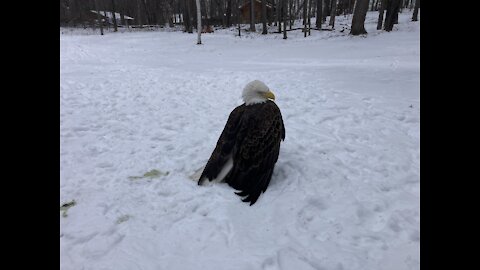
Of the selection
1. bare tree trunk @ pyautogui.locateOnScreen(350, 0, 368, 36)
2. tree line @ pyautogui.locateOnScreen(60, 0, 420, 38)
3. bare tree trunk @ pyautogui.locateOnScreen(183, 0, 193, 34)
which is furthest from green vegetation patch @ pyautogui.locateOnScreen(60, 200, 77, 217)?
bare tree trunk @ pyautogui.locateOnScreen(183, 0, 193, 34)

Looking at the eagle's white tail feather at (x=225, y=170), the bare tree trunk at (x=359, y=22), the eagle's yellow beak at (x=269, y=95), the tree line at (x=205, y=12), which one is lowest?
the eagle's white tail feather at (x=225, y=170)

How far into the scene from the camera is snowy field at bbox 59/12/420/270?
2.78 m

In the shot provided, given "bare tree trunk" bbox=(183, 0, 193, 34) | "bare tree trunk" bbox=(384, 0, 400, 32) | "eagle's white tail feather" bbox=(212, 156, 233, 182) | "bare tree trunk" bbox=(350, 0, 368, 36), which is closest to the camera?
"eagle's white tail feather" bbox=(212, 156, 233, 182)

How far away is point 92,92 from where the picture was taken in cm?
856

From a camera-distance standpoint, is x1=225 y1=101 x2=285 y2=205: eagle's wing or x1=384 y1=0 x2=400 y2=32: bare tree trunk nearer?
x1=225 y1=101 x2=285 y2=205: eagle's wing

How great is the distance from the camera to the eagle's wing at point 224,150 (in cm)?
386

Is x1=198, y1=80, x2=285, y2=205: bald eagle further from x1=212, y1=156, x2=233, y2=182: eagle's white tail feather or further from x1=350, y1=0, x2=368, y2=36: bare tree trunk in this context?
x1=350, y1=0, x2=368, y2=36: bare tree trunk

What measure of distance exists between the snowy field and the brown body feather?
0.62 feet

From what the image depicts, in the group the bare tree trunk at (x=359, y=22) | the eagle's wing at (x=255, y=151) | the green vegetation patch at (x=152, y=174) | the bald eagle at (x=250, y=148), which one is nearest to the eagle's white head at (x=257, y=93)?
the bald eagle at (x=250, y=148)

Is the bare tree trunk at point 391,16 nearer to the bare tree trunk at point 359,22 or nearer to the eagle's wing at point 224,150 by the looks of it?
the bare tree trunk at point 359,22

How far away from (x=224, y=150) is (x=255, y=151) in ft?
1.42

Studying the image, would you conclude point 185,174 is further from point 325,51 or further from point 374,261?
point 325,51

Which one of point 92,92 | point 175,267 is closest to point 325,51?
point 92,92
